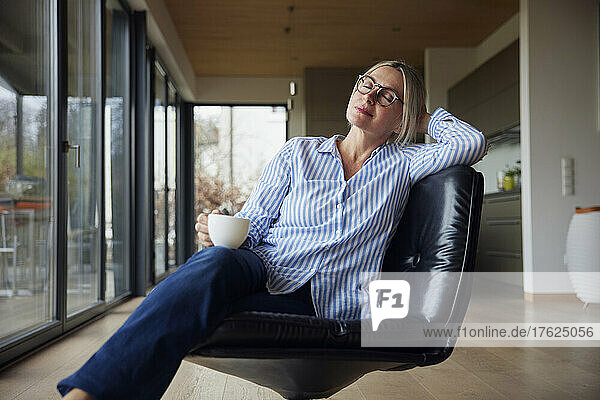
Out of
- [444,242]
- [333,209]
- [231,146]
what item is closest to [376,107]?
[333,209]

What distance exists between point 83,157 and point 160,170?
3.52m

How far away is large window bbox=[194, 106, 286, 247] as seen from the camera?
410 inches

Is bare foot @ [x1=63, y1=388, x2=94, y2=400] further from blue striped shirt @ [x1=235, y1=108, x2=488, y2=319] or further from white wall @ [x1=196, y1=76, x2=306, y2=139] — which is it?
white wall @ [x1=196, y1=76, x2=306, y2=139]

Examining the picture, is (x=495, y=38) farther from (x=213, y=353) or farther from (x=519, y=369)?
(x=213, y=353)

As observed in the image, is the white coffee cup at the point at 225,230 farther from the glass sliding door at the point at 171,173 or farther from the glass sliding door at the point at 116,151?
the glass sliding door at the point at 171,173

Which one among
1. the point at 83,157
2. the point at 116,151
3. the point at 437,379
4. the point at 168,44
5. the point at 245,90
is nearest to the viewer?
the point at 437,379

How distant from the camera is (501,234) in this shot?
690 cm

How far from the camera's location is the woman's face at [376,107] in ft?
6.35

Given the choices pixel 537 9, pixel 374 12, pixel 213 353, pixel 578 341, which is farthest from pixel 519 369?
pixel 374 12

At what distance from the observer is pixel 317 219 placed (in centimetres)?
187

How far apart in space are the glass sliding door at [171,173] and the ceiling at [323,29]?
74cm

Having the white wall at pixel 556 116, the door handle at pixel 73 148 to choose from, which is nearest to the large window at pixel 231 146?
the white wall at pixel 556 116

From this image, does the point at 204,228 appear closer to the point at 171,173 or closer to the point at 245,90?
the point at 171,173

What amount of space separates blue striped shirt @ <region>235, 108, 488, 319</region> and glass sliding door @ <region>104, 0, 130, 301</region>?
3.08 metres
